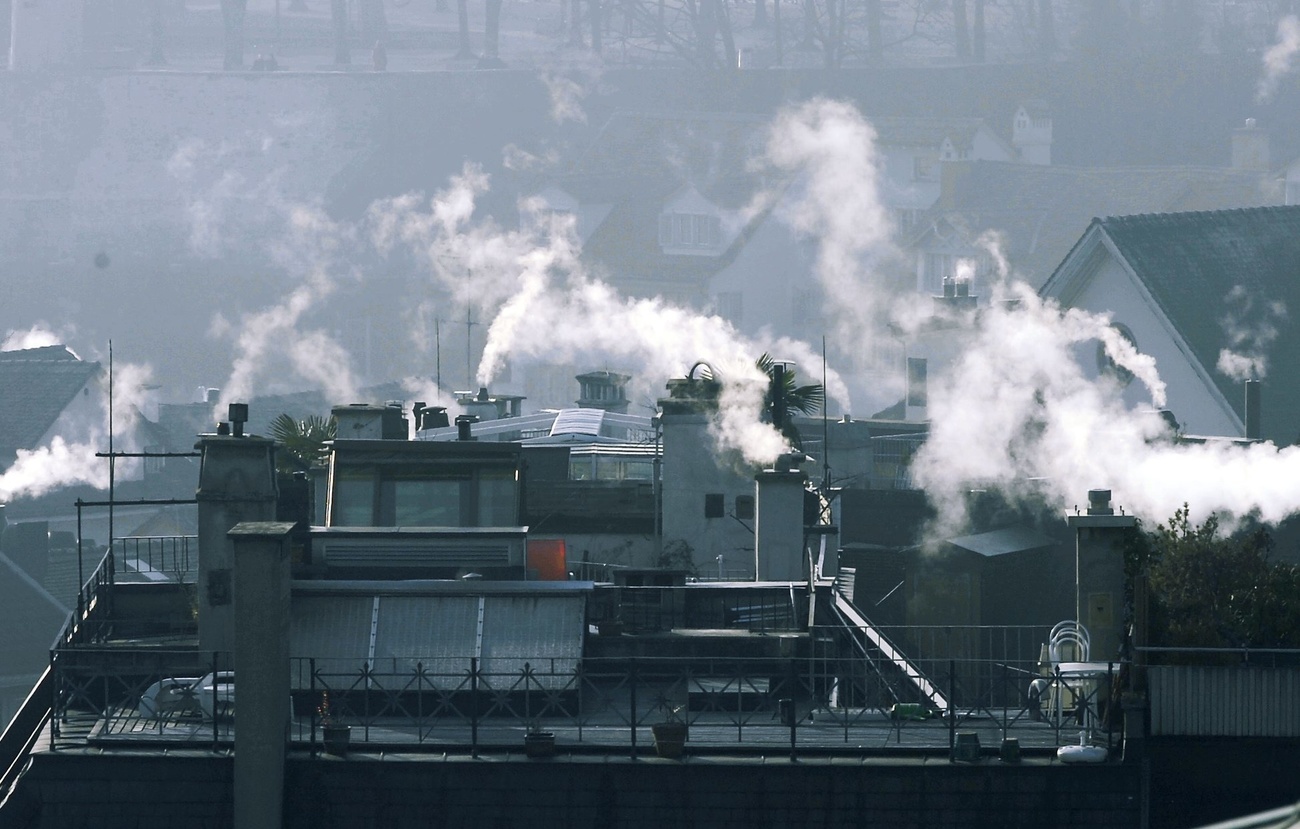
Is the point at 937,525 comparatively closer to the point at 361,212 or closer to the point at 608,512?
the point at 608,512

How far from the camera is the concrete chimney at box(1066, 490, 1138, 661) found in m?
19.7

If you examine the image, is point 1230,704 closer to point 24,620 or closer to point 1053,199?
point 24,620

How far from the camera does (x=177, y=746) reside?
18672 mm

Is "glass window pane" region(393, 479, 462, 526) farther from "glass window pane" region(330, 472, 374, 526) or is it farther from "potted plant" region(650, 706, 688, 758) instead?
"potted plant" region(650, 706, 688, 758)

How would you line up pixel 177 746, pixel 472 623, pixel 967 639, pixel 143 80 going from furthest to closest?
Answer: pixel 143 80, pixel 967 639, pixel 472 623, pixel 177 746

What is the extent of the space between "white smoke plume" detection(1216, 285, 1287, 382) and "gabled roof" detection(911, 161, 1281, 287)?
34067mm

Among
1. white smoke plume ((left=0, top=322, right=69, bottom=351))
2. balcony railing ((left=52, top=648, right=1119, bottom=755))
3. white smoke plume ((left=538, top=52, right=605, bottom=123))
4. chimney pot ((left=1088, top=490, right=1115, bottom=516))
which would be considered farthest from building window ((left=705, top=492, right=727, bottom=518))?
white smoke plume ((left=538, top=52, right=605, bottom=123))

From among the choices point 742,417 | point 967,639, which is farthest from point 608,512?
point 967,639

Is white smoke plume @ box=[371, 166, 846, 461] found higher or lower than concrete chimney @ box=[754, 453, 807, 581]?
higher

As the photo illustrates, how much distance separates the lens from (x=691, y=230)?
102 m

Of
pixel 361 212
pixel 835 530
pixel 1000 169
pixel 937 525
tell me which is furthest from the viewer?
pixel 361 212

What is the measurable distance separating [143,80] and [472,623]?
12187 cm

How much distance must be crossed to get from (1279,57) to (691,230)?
3242 centimetres

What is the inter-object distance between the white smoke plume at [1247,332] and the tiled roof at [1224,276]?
0.07 metres
